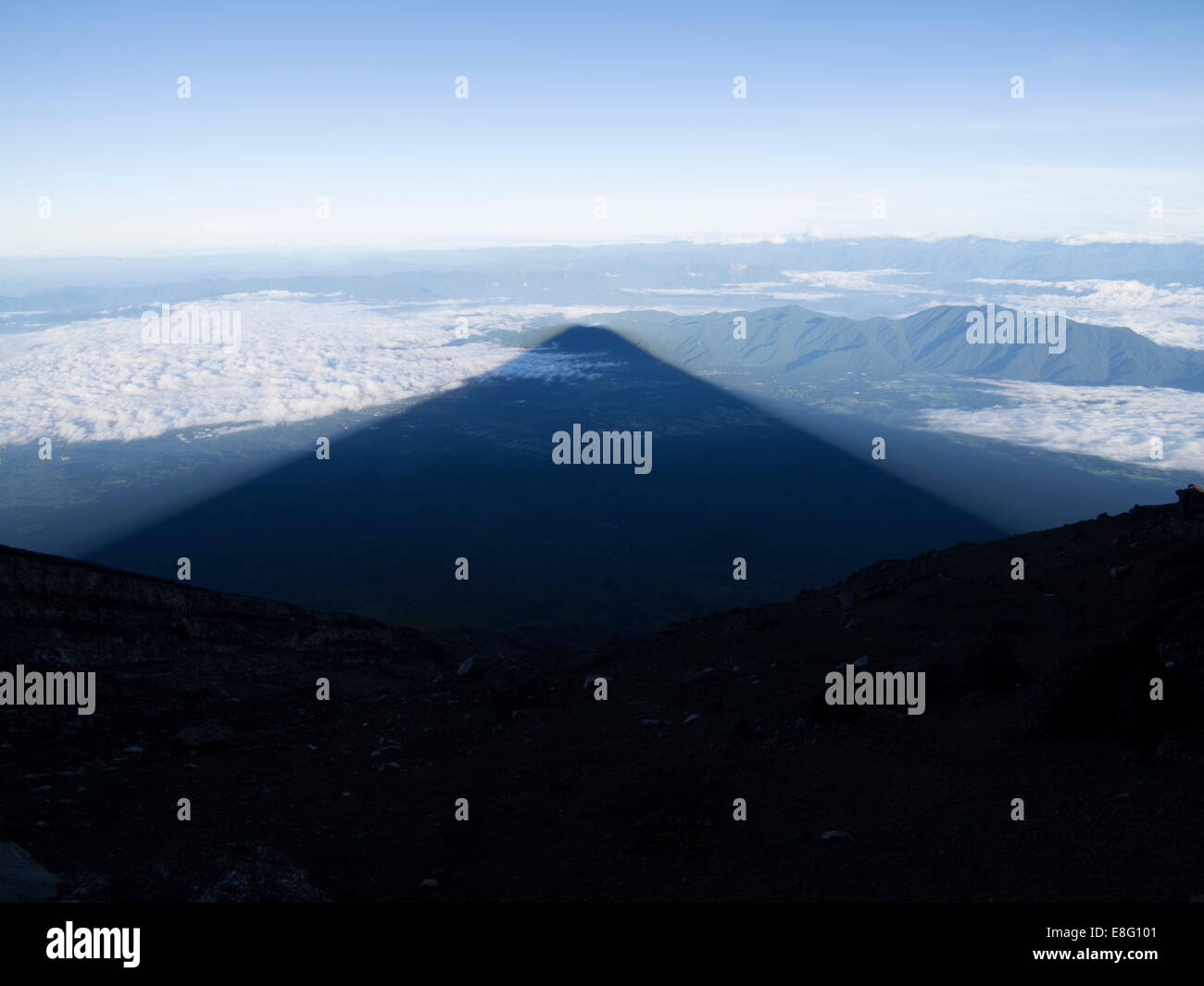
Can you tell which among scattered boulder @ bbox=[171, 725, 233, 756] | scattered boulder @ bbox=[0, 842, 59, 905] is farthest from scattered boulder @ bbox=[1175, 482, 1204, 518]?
scattered boulder @ bbox=[0, 842, 59, 905]

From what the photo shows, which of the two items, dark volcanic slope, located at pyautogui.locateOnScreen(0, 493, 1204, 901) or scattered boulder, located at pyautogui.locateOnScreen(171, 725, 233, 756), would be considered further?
scattered boulder, located at pyautogui.locateOnScreen(171, 725, 233, 756)

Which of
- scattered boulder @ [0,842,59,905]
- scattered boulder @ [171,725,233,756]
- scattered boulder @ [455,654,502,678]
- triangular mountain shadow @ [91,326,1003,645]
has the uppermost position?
scattered boulder @ [0,842,59,905]

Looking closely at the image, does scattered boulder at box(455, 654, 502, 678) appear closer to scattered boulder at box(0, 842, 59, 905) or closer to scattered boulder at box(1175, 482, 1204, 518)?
scattered boulder at box(0, 842, 59, 905)

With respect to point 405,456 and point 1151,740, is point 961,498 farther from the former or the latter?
point 1151,740

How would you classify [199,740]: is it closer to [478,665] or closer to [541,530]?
[478,665]

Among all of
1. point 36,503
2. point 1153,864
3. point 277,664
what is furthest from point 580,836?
point 36,503
